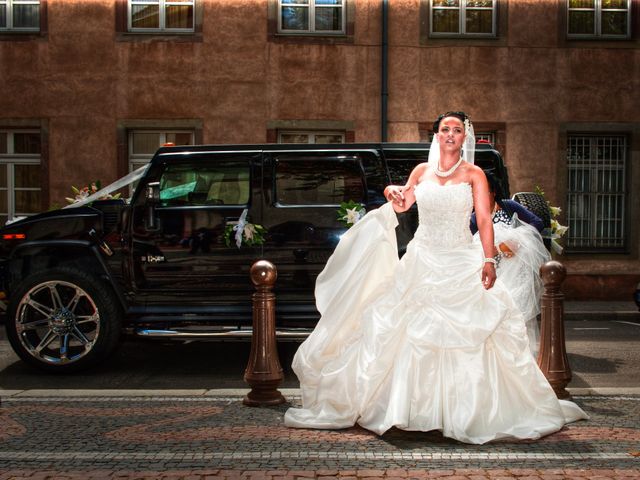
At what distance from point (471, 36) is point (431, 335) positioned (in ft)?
38.1

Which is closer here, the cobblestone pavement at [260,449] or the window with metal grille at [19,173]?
the cobblestone pavement at [260,449]

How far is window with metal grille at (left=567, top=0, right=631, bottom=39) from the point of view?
16297 millimetres

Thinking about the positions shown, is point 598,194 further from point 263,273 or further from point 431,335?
point 431,335

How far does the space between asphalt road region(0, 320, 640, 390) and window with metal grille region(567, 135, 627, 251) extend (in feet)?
19.6

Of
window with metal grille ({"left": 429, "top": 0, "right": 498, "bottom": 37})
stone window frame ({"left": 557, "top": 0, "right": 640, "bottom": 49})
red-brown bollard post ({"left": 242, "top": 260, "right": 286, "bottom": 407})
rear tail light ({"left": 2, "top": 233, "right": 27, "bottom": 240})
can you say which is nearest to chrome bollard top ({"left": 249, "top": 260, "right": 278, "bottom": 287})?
red-brown bollard post ({"left": 242, "top": 260, "right": 286, "bottom": 407})

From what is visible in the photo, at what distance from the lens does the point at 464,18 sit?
16203mm

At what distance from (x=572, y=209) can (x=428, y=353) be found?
11.8 metres

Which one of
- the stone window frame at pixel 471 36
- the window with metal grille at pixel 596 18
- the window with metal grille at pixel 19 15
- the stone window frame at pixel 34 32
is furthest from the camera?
the window with metal grille at pixel 596 18

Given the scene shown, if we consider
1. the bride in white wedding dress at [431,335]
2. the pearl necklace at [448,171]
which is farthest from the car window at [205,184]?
the pearl necklace at [448,171]

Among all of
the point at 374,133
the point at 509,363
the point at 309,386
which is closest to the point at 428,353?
the point at 509,363

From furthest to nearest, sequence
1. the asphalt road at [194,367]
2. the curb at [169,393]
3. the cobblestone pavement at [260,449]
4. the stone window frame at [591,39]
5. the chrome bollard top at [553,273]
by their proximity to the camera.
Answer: the stone window frame at [591,39] → the asphalt road at [194,367] → the curb at [169,393] → the chrome bollard top at [553,273] → the cobblestone pavement at [260,449]

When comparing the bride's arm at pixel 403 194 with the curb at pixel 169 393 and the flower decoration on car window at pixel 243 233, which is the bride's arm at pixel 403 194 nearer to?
the curb at pixel 169 393

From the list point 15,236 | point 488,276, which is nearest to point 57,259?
point 15,236

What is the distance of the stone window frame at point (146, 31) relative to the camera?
15.7 m
